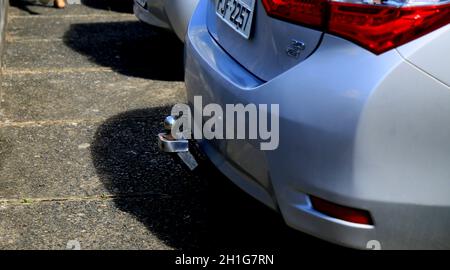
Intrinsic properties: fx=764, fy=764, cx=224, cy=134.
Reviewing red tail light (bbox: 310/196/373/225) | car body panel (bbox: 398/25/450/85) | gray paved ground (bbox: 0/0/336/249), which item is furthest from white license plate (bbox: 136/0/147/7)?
car body panel (bbox: 398/25/450/85)

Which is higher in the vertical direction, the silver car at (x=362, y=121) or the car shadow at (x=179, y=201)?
the silver car at (x=362, y=121)

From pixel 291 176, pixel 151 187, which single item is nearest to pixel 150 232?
pixel 151 187

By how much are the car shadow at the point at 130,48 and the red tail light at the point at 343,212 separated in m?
3.56

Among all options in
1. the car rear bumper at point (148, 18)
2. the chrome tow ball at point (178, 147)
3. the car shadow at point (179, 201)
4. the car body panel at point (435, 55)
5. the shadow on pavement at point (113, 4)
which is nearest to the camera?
the car body panel at point (435, 55)

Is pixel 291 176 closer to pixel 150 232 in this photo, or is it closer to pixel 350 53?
pixel 350 53

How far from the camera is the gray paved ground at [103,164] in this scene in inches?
142

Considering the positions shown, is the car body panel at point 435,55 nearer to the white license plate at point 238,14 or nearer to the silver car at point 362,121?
the silver car at point 362,121

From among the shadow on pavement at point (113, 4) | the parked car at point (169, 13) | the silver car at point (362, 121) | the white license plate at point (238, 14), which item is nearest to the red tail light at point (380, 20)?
the silver car at point (362, 121)

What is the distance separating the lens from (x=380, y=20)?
254 cm

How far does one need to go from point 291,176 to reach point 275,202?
0.62ft

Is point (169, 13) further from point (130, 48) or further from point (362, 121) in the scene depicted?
point (362, 121)

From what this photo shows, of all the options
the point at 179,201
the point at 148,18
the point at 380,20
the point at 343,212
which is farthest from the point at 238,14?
the point at 148,18

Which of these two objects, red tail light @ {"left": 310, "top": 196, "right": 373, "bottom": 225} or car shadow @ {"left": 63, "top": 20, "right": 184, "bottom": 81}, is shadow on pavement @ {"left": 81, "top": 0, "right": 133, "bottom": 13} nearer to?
car shadow @ {"left": 63, "top": 20, "right": 184, "bottom": 81}

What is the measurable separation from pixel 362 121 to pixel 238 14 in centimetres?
92
